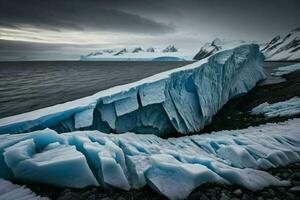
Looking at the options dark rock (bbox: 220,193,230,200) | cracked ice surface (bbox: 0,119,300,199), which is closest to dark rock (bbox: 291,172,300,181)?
→ cracked ice surface (bbox: 0,119,300,199)

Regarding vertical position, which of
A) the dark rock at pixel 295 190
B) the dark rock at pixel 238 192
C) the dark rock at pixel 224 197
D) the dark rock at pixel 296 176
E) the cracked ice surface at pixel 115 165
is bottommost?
the dark rock at pixel 296 176

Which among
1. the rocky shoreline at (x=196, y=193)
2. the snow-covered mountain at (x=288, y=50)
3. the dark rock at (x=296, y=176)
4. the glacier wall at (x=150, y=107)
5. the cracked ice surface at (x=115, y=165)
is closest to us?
the rocky shoreline at (x=196, y=193)

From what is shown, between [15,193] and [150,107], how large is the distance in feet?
17.4

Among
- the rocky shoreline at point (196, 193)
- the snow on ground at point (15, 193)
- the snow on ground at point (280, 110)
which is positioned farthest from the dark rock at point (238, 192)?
the snow on ground at point (280, 110)

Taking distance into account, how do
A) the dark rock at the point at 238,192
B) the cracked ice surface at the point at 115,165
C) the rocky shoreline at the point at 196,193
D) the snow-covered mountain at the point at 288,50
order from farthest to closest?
the snow-covered mountain at the point at 288,50 < the dark rock at the point at 238,192 < the cracked ice surface at the point at 115,165 < the rocky shoreline at the point at 196,193

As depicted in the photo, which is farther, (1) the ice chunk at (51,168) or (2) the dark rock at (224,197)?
(2) the dark rock at (224,197)

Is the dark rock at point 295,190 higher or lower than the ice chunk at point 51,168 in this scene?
lower

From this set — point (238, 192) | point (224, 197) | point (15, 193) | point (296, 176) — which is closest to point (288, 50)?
point (296, 176)

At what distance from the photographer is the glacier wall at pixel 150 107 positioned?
5223mm

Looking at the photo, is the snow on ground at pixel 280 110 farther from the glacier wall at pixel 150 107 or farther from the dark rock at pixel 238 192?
the dark rock at pixel 238 192

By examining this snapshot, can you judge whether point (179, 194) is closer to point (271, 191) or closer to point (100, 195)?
point (100, 195)

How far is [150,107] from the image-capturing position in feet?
24.3

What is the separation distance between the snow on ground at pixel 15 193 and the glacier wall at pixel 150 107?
7.08ft

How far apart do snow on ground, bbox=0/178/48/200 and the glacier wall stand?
84.9 inches
